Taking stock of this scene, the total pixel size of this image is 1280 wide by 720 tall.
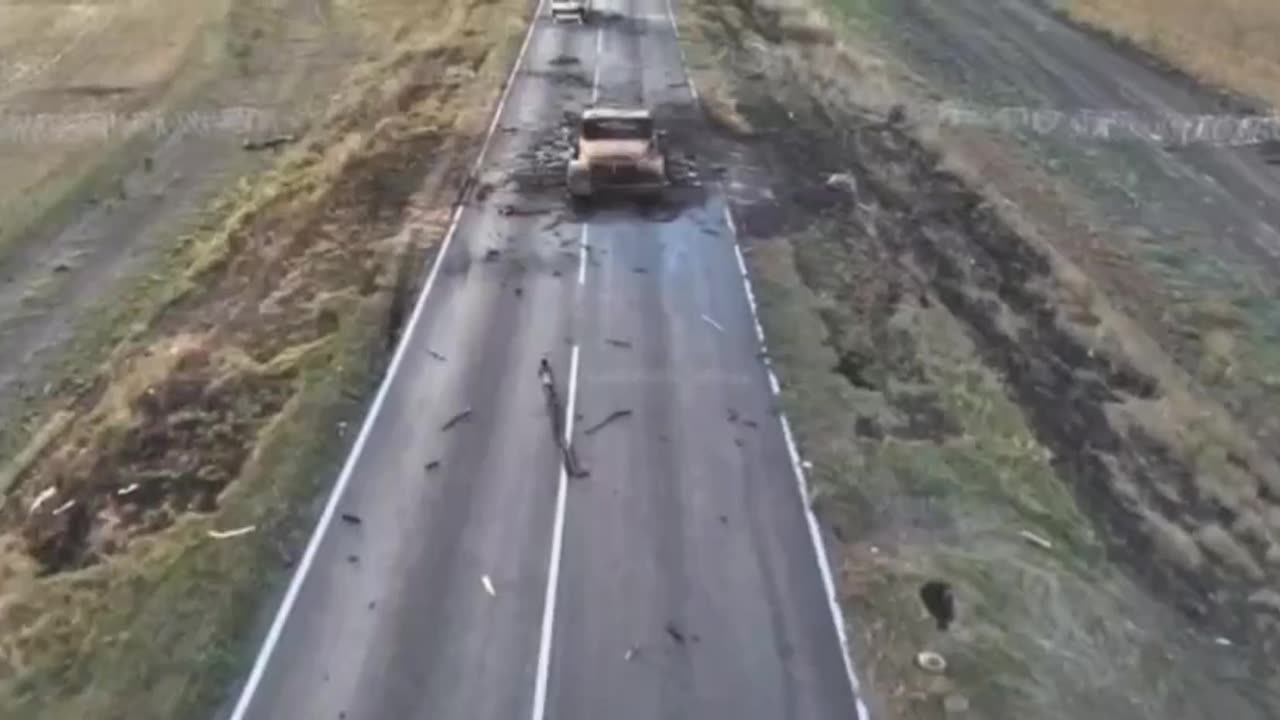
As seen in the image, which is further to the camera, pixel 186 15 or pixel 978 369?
pixel 186 15

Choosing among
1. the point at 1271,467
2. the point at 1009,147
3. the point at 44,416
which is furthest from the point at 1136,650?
the point at 1009,147

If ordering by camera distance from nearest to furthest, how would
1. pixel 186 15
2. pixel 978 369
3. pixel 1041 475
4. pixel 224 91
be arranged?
pixel 1041 475 → pixel 978 369 → pixel 224 91 → pixel 186 15

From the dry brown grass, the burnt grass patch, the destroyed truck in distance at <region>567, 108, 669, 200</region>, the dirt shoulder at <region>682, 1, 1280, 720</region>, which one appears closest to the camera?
the dirt shoulder at <region>682, 1, 1280, 720</region>

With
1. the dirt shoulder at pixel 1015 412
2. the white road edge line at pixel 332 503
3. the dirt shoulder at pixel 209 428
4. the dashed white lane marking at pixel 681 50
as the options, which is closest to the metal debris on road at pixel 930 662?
the dirt shoulder at pixel 1015 412

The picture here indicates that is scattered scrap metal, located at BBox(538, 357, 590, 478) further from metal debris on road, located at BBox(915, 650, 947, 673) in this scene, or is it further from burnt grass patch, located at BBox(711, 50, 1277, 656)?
metal debris on road, located at BBox(915, 650, 947, 673)

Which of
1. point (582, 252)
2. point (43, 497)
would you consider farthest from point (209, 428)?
point (582, 252)

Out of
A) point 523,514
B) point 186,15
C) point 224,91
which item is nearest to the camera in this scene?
point 523,514

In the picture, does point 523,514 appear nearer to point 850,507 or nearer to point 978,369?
point 850,507

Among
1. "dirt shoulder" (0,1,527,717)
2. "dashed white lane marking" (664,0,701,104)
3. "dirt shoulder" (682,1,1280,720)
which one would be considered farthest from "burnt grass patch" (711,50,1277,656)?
"dirt shoulder" (0,1,527,717)
